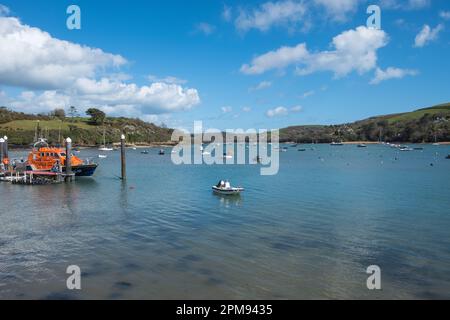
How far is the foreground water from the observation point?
1548 cm

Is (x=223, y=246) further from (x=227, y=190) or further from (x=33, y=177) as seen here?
(x=33, y=177)

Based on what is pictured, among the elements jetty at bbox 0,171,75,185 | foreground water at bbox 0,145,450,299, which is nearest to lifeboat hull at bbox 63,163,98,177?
jetty at bbox 0,171,75,185

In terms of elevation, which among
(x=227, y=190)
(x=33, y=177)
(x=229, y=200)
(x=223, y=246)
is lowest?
(x=223, y=246)

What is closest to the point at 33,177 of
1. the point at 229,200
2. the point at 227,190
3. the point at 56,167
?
the point at 56,167

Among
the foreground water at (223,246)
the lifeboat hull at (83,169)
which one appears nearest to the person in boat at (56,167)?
the lifeboat hull at (83,169)

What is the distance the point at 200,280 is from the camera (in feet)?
52.9

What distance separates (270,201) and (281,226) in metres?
11.3

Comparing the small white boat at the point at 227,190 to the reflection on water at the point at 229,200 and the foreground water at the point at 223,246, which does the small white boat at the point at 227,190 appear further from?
the foreground water at the point at 223,246

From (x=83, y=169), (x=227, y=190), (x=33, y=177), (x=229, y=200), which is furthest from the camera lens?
(x=83, y=169)

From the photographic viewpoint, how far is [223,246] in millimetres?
21094

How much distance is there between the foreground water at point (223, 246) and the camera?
15484 millimetres

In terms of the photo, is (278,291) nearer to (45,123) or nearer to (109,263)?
(109,263)

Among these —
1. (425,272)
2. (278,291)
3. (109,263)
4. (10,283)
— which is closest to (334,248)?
(425,272)

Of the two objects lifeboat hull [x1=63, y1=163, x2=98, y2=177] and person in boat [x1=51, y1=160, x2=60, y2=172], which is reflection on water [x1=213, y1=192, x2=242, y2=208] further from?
person in boat [x1=51, y1=160, x2=60, y2=172]
